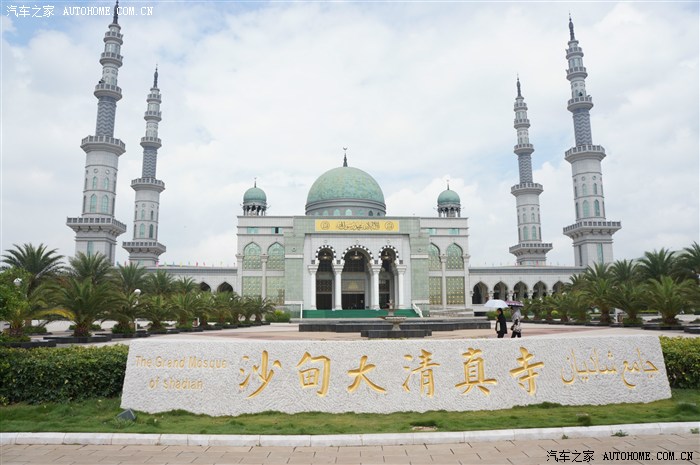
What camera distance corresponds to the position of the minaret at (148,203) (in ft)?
165

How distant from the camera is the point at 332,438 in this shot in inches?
207

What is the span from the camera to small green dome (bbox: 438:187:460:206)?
55.3 m

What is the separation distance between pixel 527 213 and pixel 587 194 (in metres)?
7.68

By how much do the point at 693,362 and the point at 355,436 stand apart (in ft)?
20.5

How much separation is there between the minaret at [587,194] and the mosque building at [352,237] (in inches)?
4.0

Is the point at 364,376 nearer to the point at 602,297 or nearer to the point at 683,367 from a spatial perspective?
the point at 683,367

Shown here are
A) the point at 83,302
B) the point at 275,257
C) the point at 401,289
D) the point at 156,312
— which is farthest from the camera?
the point at 275,257

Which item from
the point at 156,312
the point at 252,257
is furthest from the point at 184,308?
the point at 252,257

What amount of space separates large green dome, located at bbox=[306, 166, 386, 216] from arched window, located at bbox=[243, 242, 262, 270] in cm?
753

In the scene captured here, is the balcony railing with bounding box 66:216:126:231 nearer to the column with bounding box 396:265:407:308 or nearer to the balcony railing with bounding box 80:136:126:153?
the balcony railing with bounding box 80:136:126:153

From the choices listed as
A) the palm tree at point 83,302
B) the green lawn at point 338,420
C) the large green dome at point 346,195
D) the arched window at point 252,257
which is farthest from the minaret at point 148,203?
the green lawn at point 338,420

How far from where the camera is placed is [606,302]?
2277 centimetres

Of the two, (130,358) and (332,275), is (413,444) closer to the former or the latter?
(130,358)

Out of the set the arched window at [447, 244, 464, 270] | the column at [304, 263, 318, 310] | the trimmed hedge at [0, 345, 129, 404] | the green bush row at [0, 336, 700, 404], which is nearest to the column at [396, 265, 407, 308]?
the column at [304, 263, 318, 310]
